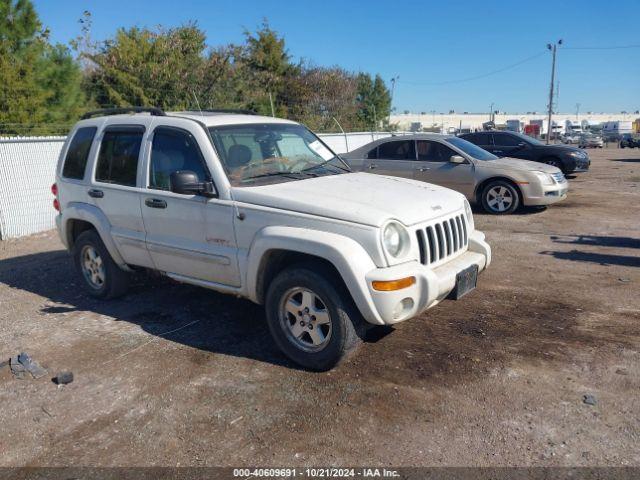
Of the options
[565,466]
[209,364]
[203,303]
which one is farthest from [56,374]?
[565,466]

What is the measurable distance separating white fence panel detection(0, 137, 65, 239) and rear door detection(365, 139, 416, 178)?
19.5 feet

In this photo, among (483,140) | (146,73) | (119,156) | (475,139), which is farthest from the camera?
(146,73)

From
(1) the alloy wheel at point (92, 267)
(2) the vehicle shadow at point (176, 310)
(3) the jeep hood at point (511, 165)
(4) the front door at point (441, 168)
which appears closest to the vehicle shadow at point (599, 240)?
(3) the jeep hood at point (511, 165)

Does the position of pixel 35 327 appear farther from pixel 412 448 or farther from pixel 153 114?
pixel 412 448

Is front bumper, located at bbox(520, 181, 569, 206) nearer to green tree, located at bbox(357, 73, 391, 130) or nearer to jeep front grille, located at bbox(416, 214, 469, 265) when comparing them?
jeep front grille, located at bbox(416, 214, 469, 265)

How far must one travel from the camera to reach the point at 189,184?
14.6 feet

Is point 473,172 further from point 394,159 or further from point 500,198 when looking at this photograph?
point 394,159

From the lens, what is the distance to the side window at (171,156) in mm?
4797

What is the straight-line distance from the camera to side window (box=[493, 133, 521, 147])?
1492 cm

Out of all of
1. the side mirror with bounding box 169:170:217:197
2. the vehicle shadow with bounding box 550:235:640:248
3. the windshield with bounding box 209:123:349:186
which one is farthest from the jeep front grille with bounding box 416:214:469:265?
the vehicle shadow with bounding box 550:235:640:248

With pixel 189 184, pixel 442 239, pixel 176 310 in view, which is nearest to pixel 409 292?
pixel 442 239

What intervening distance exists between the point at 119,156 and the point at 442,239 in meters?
3.24

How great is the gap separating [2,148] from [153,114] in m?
5.29

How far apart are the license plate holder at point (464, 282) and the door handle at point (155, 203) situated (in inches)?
101
